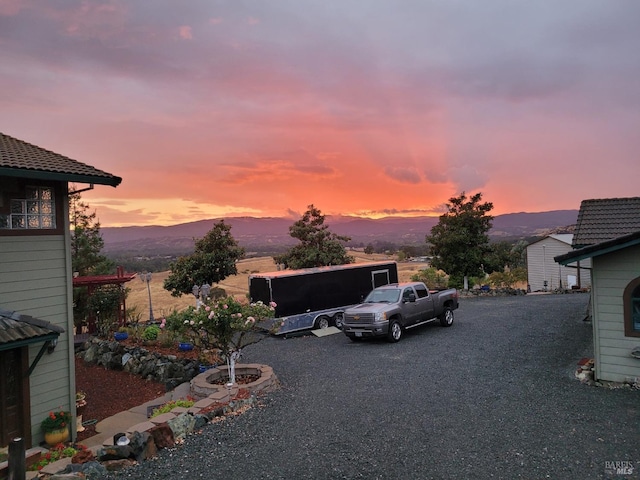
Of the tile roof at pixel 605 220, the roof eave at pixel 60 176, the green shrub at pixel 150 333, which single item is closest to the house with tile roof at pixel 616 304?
the tile roof at pixel 605 220

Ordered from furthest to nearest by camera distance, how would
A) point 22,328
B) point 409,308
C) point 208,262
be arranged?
point 208,262 < point 409,308 < point 22,328

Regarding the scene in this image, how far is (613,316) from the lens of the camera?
9.23 metres

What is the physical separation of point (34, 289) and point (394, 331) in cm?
1082

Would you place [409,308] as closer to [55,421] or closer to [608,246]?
[608,246]

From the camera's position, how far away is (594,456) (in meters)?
5.96

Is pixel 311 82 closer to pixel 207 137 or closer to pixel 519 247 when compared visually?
pixel 207 137

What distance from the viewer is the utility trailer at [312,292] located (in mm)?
16797

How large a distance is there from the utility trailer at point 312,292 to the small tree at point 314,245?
5.83 meters

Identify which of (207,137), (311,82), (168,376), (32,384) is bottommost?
(168,376)

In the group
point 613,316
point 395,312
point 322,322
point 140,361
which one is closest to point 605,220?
point 613,316

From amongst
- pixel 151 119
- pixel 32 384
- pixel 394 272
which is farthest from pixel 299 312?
pixel 151 119

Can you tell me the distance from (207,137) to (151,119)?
11.6 ft

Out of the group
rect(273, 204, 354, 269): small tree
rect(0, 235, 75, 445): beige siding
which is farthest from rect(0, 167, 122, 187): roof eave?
rect(273, 204, 354, 269): small tree

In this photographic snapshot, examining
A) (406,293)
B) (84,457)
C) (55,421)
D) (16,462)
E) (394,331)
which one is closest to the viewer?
(16,462)
